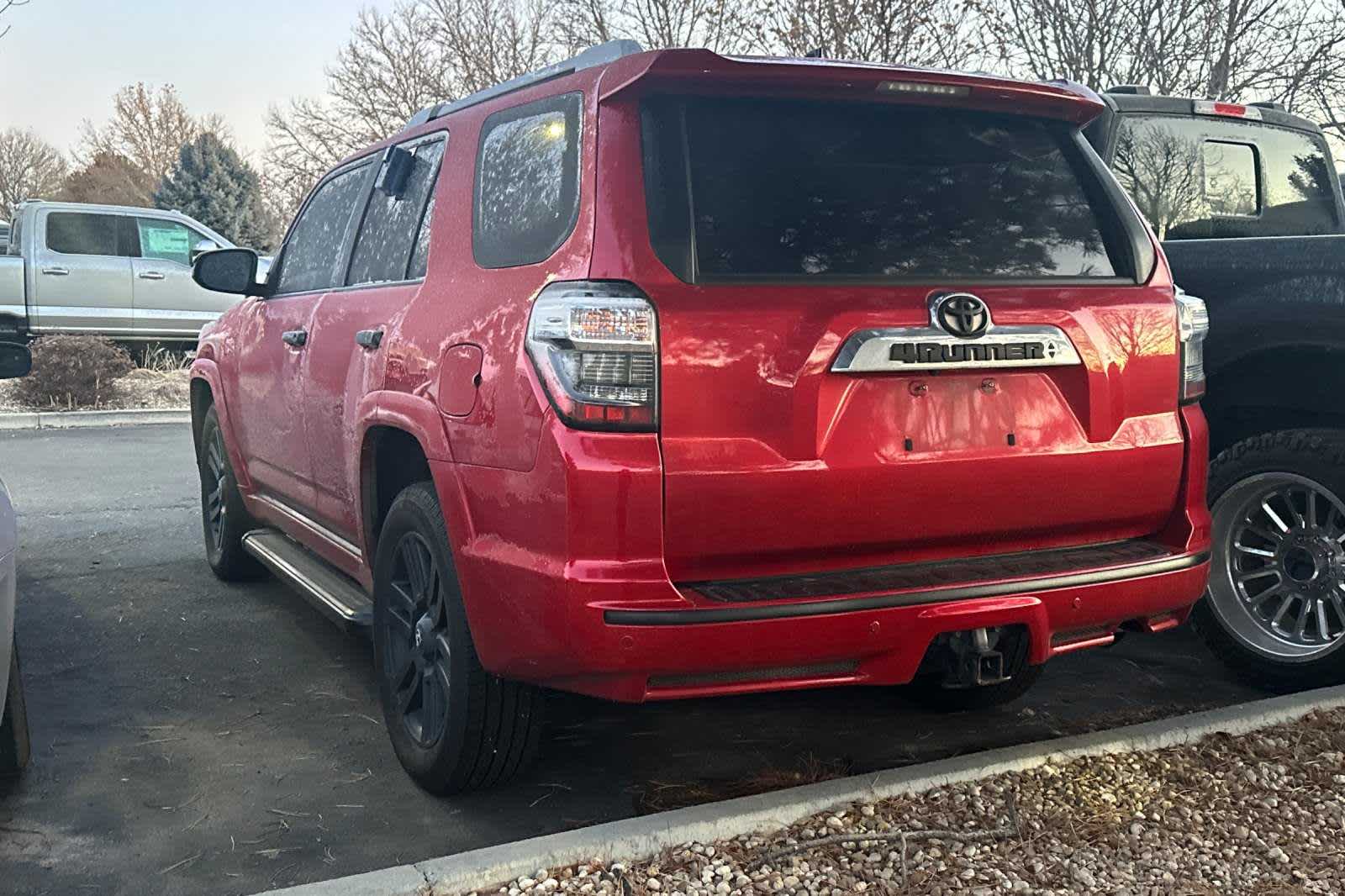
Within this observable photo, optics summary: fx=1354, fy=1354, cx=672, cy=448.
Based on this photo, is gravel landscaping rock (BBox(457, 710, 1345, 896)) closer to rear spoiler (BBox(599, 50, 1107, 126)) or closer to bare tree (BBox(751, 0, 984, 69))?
rear spoiler (BBox(599, 50, 1107, 126))

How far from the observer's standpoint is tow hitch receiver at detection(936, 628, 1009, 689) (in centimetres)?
321

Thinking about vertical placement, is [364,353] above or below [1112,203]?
below

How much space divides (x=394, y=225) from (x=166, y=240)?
13598 millimetres

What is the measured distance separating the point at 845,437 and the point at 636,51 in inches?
40.5

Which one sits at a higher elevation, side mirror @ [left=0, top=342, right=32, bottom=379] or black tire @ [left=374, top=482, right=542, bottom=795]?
side mirror @ [left=0, top=342, right=32, bottom=379]

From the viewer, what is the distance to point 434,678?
3.61 metres

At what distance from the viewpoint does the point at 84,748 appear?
406 cm

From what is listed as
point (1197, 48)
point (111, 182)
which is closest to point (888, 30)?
point (1197, 48)

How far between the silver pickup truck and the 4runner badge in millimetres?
14444

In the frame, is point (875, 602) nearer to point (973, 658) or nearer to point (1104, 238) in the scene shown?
point (973, 658)

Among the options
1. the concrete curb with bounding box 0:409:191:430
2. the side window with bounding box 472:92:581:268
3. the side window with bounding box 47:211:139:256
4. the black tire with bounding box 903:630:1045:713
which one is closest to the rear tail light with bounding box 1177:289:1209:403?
the black tire with bounding box 903:630:1045:713

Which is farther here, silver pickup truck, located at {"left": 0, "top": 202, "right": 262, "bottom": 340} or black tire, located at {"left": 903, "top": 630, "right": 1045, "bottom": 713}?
silver pickup truck, located at {"left": 0, "top": 202, "right": 262, "bottom": 340}

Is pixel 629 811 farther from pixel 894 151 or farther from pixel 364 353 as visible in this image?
pixel 894 151

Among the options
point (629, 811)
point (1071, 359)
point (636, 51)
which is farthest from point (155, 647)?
point (1071, 359)
